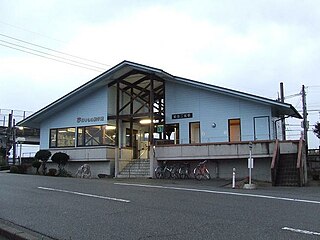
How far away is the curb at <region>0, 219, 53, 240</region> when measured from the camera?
245 inches

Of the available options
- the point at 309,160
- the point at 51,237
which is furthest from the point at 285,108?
the point at 51,237

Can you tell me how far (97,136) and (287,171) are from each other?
1538 centimetres

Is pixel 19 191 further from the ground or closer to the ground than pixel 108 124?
closer to the ground

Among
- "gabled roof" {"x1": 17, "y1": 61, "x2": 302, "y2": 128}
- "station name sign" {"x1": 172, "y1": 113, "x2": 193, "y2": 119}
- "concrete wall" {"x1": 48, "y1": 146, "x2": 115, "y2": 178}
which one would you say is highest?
"gabled roof" {"x1": 17, "y1": 61, "x2": 302, "y2": 128}

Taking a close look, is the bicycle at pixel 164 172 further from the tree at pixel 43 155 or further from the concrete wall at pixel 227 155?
the tree at pixel 43 155

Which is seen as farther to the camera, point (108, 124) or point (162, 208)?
point (108, 124)

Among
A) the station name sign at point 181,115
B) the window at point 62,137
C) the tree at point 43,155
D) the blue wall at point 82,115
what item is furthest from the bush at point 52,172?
the station name sign at point 181,115

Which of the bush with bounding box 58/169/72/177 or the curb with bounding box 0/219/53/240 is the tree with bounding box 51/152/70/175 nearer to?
the bush with bounding box 58/169/72/177

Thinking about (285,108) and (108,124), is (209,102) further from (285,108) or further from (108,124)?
(108,124)

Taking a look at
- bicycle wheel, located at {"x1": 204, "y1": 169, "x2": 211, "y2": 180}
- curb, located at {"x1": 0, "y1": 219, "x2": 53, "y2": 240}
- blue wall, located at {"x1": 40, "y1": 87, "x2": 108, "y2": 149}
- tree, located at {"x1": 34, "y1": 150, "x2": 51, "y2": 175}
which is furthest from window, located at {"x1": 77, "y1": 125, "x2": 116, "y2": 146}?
curb, located at {"x1": 0, "y1": 219, "x2": 53, "y2": 240}

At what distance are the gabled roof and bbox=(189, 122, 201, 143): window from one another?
2.80 m

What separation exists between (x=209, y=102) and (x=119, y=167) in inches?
320

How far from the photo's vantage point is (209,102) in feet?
84.4

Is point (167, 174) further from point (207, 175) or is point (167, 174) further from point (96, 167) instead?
point (96, 167)
